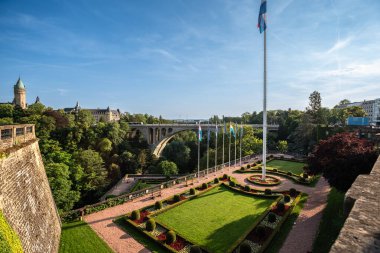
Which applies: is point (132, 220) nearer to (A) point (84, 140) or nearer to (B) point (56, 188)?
(B) point (56, 188)

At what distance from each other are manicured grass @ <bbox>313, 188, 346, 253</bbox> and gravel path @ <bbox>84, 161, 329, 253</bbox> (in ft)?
1.58

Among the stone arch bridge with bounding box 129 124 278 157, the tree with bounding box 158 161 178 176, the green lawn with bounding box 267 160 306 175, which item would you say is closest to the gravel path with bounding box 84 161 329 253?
the green lawn with bounding box 267 160 306 175

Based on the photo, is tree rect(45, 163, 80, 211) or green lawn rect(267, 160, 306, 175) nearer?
tree rect(45, 163, 80, 211)

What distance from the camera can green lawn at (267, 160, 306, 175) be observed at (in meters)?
32.2

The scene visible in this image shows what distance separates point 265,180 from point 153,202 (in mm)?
14340

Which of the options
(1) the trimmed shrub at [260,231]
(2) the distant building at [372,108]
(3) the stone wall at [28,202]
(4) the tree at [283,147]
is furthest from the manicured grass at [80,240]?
(2) the distant building at [372,108]

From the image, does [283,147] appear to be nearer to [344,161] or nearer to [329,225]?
[344,161]

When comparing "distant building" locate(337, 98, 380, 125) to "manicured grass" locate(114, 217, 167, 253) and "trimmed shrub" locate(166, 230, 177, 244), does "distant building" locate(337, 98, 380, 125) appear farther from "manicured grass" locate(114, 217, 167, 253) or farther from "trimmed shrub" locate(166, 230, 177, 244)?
"manicured grass" locate(114, 217, 167, 253)

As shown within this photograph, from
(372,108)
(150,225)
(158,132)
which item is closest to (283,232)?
(150,225)

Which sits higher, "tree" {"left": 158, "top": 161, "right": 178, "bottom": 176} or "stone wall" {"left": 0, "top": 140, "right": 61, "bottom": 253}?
"stone wall" {"left": 0, "top": 140, "right": 61, "bottom": 253}

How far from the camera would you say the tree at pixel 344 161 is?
49.5 ft

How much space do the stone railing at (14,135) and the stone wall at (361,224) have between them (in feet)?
41.2

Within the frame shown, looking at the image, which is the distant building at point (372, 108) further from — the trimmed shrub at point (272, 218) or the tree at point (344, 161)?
the trimmed shrub at point (272, 218)

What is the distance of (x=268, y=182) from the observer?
2588cm
